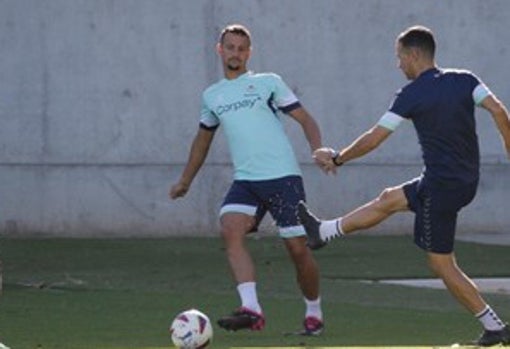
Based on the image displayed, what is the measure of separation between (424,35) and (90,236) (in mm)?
8771

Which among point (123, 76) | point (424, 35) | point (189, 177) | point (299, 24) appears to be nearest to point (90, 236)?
point (123, 76)

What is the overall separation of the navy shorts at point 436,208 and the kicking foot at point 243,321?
124cm

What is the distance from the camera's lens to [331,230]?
1112 centimetres

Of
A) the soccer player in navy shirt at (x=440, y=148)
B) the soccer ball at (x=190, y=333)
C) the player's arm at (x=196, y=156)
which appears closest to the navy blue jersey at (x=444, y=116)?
the soccer player in navy shirt at (x=440, y=148)

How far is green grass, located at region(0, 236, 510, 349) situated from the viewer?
11438mm

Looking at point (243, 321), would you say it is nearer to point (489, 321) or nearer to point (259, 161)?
A: point (259, 161)

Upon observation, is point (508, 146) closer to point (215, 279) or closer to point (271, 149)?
point (271, 149)

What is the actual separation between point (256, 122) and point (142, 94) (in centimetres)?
744

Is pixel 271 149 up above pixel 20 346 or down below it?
above

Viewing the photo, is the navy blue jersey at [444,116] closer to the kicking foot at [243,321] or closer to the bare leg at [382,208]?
the bare leg at [382,208]

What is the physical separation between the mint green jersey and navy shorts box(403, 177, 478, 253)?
1255 millimetres

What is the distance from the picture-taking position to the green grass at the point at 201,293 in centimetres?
1144

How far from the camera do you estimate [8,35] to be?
18938 mm

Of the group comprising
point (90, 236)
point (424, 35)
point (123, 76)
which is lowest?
point (90, 236)
